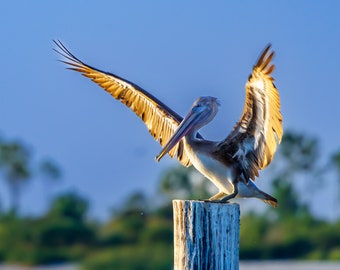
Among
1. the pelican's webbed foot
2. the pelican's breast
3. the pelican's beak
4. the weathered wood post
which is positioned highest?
the pelican's beak

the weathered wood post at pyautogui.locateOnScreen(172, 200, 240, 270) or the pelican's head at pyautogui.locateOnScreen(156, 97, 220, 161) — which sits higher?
the pelican's head at pyautogui.locateOnScreen(156, 97, 220, 161)

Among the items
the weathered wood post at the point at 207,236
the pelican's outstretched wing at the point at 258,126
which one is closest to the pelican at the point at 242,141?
the pelican's outstretched wing at the point at 258,126

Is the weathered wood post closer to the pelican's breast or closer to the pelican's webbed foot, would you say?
the pelican's webbed foot

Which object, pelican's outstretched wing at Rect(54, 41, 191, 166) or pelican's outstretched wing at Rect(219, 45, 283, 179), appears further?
pelican's outstretched wing at Rect(54, 41, 191, 166)

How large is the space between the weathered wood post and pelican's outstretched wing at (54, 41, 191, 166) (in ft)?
5.65

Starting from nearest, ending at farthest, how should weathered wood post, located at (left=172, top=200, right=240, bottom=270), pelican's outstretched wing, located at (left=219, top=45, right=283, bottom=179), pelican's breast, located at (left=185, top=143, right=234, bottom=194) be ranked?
weathered wood post, located at (left=172, top=200, right=240, bottom=270), pelican's outstretched wing, located at (left=219, top=45, right=283, bottom=179), pelican's breast, located at (left=185, top=143, right=234, bottom=194)

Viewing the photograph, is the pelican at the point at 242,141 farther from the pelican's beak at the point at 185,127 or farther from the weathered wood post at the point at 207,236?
the weathered wood post at the point at 207,236

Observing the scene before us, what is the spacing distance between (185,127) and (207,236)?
49.4 inches

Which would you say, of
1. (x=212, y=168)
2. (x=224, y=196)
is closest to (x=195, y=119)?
(x=212, y=168)

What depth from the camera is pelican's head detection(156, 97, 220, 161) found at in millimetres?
6723

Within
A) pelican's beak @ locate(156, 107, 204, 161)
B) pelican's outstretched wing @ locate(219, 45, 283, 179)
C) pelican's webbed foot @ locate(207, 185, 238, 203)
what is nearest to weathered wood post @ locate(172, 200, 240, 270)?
pelican's webbed foot @ locate(207, 185, 238, 203)

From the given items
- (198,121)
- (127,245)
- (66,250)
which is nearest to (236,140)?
(198,121)

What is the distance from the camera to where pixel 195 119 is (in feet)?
22.1

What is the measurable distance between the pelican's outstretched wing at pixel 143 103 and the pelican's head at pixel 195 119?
1.94ft
